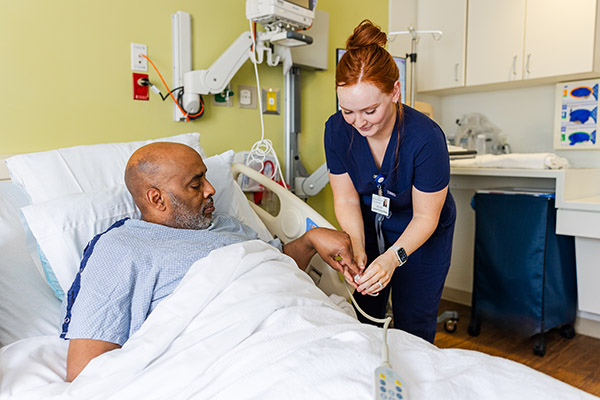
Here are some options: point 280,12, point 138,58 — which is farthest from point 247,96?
point 138,58

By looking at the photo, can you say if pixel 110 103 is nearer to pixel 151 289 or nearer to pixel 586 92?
pixel 151 289

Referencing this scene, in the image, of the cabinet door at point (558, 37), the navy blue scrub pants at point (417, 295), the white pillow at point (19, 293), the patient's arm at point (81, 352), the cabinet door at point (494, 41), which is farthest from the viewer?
the cabinet door at point (494, 41)

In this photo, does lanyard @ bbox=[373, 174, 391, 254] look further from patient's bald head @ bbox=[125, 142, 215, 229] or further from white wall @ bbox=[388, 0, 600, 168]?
white wall @ bbox=[388, 0, 600, 168]

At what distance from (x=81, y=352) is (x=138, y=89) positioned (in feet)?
3.76

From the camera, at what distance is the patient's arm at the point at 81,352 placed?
1.00 m

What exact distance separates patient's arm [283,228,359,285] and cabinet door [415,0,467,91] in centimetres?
201

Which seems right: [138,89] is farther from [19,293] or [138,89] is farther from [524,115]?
[524,115]

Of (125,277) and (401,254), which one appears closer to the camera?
(125,277)

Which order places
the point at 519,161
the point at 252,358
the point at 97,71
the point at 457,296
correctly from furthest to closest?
the point at 457,296
the point at 519,161
the point at 97,71
the point at 252,358

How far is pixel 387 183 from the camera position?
1528 millimetres

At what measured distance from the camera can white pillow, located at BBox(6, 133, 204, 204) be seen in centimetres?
135

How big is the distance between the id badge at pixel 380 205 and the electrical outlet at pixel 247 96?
91 cm

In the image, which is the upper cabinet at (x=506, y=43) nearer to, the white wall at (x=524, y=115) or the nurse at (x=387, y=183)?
the white wall at (x=524, y=115)

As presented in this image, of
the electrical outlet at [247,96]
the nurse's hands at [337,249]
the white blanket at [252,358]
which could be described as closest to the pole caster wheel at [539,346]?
the nurse's hands at [337,249]
